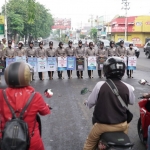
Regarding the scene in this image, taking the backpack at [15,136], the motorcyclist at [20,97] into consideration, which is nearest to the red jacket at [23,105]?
the motorcyclist at [20,97]

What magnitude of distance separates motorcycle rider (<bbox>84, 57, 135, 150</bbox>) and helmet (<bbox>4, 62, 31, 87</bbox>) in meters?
0.82

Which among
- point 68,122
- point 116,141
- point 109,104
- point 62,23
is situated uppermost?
point 62,23

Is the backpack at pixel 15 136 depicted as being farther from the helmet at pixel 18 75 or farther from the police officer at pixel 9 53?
the police officer at pixel 9 53

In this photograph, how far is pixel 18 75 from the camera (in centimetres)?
311

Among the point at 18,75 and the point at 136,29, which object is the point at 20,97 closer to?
the point at 18,75

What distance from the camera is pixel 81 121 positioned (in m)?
6.73

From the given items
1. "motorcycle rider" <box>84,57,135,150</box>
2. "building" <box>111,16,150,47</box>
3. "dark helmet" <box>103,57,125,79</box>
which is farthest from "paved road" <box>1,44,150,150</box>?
"building" <box>111,16,150,47</box>

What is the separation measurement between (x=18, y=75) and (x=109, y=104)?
1.05m

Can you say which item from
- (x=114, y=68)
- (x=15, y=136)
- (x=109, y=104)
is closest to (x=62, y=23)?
(x=114, y=68)

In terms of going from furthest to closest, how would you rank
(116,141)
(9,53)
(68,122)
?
(9,53), (68,122), (116,141)

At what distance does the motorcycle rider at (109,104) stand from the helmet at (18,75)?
82 centimetres

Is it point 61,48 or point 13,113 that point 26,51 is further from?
point 13,113

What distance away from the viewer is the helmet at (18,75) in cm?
311

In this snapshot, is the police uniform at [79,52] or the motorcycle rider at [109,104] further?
the police uniform at [79,52]
